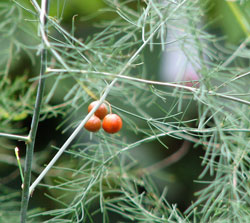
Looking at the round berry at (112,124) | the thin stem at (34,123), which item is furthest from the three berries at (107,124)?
the thin stem at (34,123)

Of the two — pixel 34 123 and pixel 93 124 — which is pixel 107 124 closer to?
pixel 93 124

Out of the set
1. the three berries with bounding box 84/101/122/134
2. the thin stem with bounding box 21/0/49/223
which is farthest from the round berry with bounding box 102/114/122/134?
the thin stem with bounding box 21/0/49/223

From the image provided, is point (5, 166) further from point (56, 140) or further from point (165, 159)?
point (165, 159)

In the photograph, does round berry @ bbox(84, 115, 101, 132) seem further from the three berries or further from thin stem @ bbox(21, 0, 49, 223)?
thin stem @ bbox(21, 0, 49, 223)

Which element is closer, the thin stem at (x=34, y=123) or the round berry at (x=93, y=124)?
the thin stem at (x=34, y=123)

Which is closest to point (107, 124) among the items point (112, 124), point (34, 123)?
point (112, 124)

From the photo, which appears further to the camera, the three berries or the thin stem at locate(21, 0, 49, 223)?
the three berries

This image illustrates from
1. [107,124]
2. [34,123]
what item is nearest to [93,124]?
[107,124]

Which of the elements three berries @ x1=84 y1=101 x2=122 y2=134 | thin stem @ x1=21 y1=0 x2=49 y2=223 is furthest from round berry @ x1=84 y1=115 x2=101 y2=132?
thin stem @ x1=21 y1=0 x2=49 y2=223

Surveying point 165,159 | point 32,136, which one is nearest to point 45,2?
point 32,136

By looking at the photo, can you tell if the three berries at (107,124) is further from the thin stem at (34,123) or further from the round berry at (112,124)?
the thin stem at (34,123)

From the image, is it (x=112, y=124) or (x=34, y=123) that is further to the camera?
(x=112, y=124)
